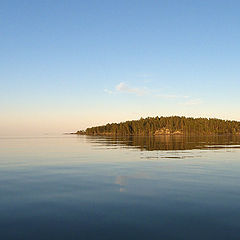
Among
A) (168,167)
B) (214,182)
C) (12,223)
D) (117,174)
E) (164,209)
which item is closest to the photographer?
(12,223)

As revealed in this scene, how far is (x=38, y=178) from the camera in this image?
22953 millimetres

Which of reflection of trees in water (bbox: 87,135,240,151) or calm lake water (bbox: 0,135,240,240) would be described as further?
reflection of trees in water (bbox: 87,135,240,151)

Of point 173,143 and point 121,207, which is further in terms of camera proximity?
point 173,143

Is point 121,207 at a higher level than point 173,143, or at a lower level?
lower

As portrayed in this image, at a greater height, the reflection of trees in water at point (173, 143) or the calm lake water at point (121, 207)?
the reflection of trees in water at point (173, 143)

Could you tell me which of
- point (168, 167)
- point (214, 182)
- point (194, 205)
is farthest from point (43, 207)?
point (168, 167)

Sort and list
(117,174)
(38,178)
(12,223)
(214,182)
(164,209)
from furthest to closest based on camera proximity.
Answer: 1. (117,174)
2. (38,178)
3. (214,182)
4. (164,209)
5. (12,223)

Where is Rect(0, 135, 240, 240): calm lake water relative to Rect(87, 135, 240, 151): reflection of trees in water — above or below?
below

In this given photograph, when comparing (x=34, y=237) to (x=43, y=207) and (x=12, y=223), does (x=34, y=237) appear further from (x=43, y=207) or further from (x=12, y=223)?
(x=43, y=207)

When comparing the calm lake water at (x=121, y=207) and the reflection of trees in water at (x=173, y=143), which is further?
the reflection of trees in water at (x=173, y=143)

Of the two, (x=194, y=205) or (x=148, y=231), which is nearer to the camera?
(x=148, y=231)

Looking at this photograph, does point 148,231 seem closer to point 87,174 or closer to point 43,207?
point 43,207

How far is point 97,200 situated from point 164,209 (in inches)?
166

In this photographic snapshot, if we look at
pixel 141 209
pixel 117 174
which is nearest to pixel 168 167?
pixel 117 174
